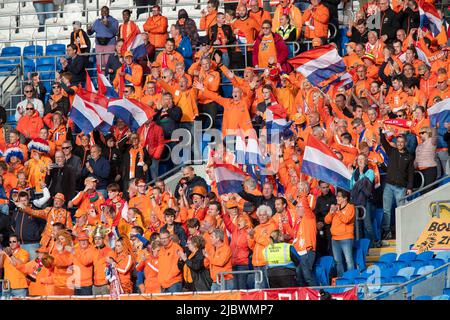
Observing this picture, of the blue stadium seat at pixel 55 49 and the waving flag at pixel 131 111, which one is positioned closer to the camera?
the waving flag at pixel 131 111

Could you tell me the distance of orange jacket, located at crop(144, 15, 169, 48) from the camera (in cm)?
2798

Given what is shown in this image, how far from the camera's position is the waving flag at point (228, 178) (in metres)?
23.3

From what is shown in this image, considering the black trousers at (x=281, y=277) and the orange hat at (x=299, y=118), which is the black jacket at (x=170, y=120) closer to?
the orange hat at (x=299, y=118)

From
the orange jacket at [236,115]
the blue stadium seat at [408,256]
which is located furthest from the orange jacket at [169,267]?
the orange jacket at [236,115]

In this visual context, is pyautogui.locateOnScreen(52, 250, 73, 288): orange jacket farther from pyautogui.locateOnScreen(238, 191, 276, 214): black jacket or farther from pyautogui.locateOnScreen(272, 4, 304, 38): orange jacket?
pyautogui.locateOnScreen(272, 4, 304, 38): orange jacket

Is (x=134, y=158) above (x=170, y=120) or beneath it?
beneath

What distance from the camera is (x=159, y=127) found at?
25422mm

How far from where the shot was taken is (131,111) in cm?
2569

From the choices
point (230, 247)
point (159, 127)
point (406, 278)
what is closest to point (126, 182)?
point (159, 127)

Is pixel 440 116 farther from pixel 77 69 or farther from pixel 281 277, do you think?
pixel 77 69

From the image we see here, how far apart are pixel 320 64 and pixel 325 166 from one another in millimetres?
3818

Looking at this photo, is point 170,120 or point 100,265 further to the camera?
point 170,120

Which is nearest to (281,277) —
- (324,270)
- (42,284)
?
(324,270)

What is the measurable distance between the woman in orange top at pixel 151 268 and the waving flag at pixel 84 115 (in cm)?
445
